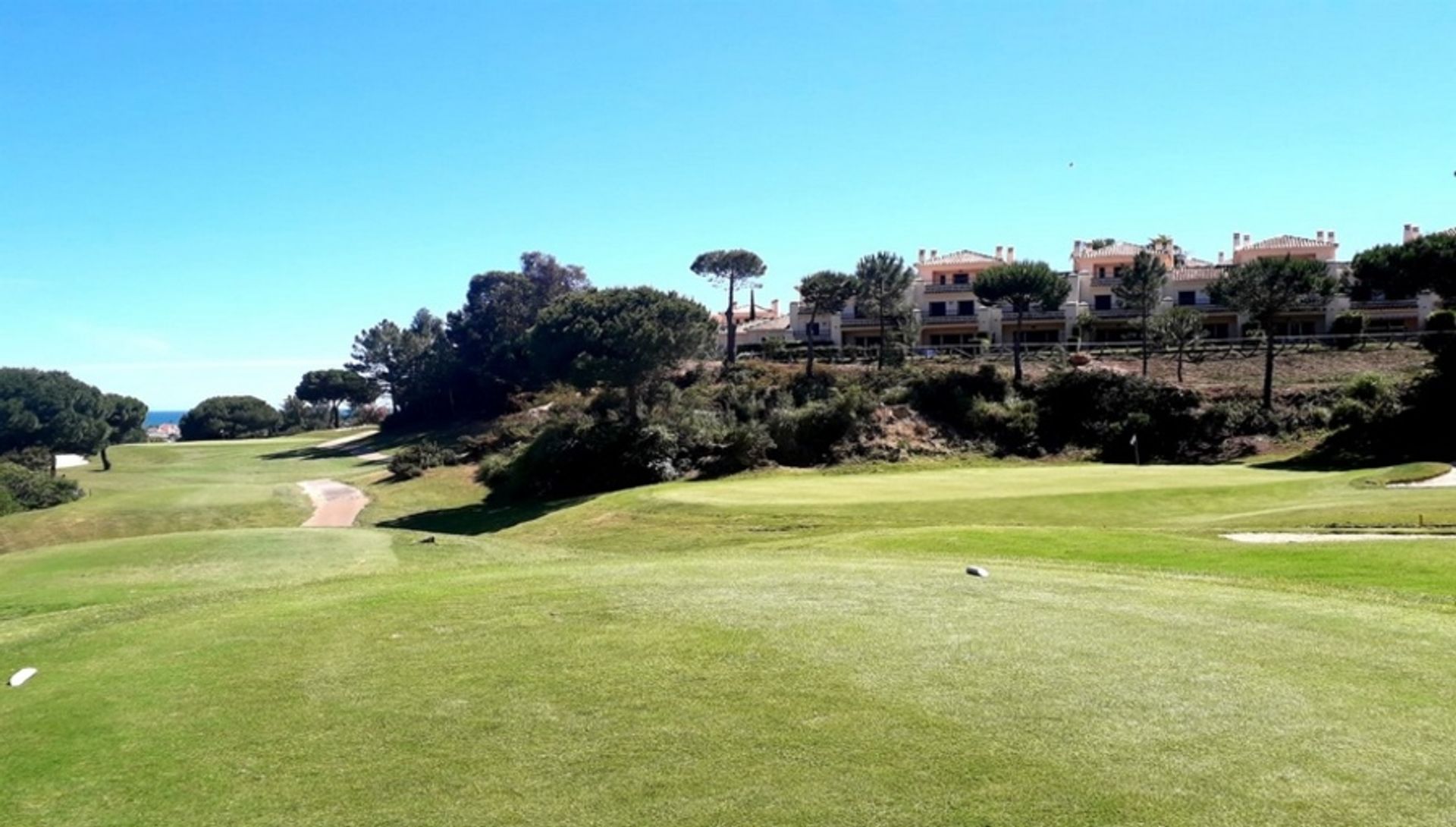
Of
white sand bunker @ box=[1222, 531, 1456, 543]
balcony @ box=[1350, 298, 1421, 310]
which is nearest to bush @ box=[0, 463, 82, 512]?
white sand bunker @ box=[1222, 531, 1456, 543]

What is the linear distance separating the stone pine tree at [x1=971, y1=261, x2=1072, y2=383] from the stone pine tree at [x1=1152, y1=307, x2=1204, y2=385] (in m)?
6.86

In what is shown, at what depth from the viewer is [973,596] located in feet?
43.4

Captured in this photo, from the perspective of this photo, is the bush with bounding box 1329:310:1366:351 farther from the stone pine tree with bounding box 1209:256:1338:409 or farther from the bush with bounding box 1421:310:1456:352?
the stone pine tree with bounding box 1209:256:1338:409

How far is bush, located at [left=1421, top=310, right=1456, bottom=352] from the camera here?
52.5 meters

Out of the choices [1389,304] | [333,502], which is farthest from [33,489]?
[1389,304]

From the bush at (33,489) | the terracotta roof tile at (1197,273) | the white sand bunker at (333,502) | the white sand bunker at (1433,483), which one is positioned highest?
the terracotta roof tile at (1197,273)

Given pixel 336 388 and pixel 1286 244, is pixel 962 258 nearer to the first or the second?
pixel 1286 244

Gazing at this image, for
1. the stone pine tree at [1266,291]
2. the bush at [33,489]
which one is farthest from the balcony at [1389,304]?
the bush at [33,489]

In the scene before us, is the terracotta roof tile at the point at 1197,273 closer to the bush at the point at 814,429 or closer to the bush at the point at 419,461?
the bush at the point at 814,429

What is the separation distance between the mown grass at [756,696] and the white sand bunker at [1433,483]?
737 inches

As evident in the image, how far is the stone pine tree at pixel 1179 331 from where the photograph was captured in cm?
6234

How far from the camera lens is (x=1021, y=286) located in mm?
66750

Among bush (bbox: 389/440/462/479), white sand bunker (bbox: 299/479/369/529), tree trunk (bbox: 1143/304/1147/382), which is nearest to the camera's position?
white sand bunker (bbox: 299/479/369/529)

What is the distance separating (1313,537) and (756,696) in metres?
19.7
